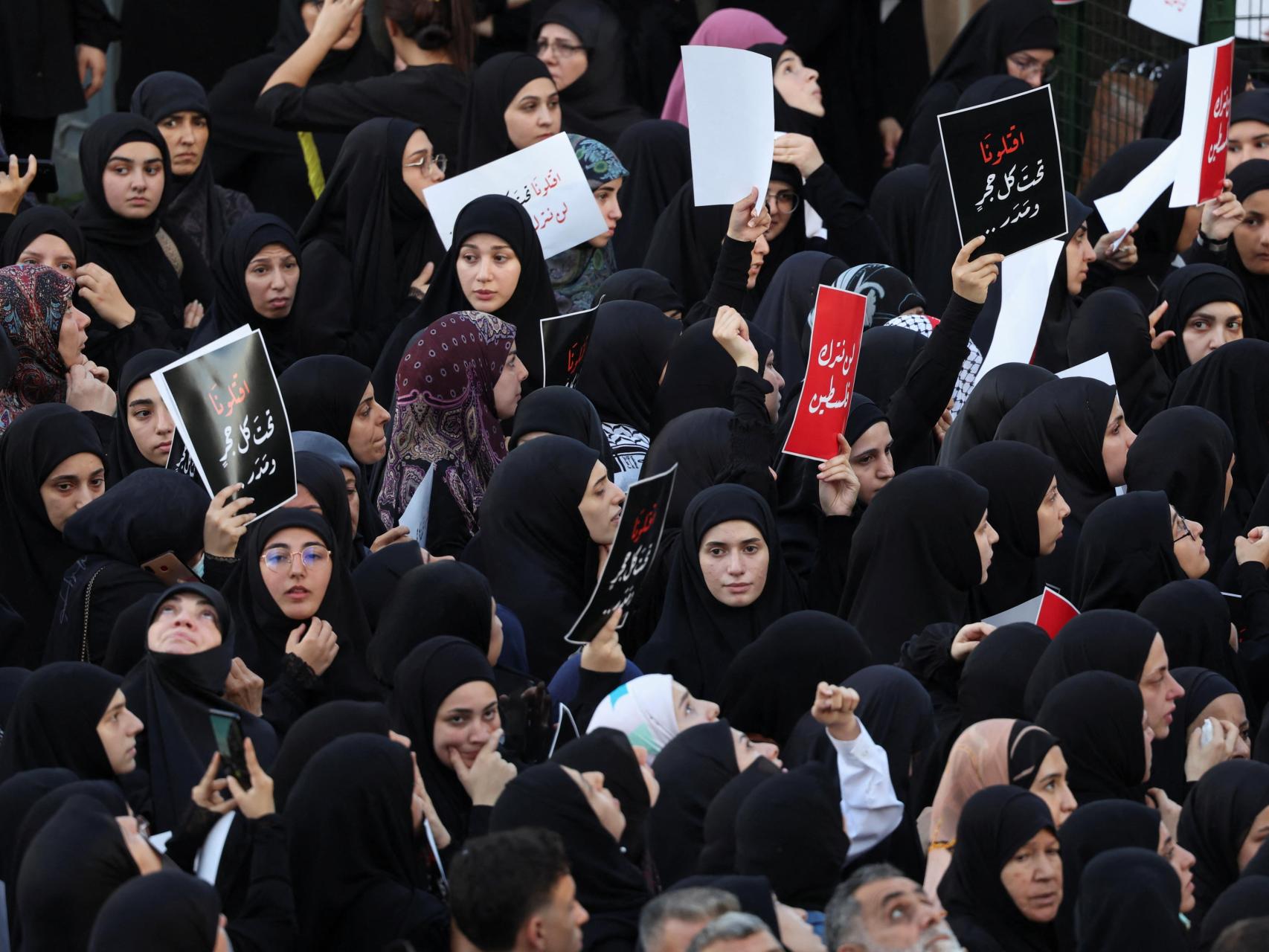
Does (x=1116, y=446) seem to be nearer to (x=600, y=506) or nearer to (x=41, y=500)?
(x=600, y=506)

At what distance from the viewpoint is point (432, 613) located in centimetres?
569

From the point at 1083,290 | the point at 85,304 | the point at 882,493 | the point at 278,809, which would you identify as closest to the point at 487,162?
the point at 85,304

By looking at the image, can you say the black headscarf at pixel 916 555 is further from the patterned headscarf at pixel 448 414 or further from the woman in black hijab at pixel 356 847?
the woman in black hijab at pixel 356 847

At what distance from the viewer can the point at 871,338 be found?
750 centimetres

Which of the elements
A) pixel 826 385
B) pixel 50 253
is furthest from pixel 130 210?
pixel 826 385

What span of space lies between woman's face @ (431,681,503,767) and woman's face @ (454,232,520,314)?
7.58 feet

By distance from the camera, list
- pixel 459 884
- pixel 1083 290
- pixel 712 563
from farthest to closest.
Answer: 1. pixel 1083 290
2. pixel 712 563
3. pixel 459 884

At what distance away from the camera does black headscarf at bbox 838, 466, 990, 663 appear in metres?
6.12

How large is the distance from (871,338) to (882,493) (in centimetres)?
137

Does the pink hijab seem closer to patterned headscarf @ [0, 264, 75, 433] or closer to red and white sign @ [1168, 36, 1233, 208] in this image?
red and white sign @ [1168, 36, 1233, 208]

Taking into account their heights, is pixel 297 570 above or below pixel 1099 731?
above

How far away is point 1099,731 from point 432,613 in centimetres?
152

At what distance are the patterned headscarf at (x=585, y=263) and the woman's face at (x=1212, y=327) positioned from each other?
1915mm

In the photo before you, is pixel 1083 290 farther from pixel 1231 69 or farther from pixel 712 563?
pixel 712 563
